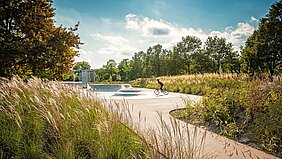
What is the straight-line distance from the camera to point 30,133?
11.2 feet

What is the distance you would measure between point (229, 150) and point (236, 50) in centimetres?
4061

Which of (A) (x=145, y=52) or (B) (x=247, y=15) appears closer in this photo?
(B) (x=247, y=15)

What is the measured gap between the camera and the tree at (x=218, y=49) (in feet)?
131

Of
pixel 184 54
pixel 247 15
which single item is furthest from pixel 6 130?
pixel 184 54

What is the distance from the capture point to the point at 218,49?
134 ft

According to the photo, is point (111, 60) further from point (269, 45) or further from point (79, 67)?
point (269, 45)

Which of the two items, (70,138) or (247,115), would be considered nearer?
(70,138)

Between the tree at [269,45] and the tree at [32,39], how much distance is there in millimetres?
18453

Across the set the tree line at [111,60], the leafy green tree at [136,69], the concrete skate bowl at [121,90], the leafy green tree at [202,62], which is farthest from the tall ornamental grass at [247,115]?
the leafy green tree at [136,69]

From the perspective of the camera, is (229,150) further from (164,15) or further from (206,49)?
(206,49)

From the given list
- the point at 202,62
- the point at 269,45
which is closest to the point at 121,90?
the point at 269,45

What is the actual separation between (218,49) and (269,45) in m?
17.5

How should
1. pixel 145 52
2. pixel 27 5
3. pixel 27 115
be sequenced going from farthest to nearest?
pixel 145 52 < pixel 27 5 < pixel 27 115

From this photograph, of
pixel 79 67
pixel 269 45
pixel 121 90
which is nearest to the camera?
pixel 121 90
